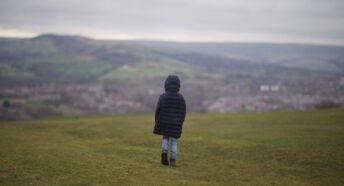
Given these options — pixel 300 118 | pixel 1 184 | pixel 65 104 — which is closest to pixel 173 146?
pixel 1 184

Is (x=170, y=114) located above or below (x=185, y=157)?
above

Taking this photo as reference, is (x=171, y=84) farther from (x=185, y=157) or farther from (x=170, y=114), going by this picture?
(x=185, y=157)

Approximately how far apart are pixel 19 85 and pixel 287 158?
14469cm

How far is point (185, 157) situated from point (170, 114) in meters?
2.80

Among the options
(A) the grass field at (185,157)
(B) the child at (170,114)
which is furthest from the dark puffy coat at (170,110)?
(A) the grass field at (185,157)

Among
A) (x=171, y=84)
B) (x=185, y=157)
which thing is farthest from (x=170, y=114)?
(x=185, y=157)

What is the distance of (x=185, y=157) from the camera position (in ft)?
57.4

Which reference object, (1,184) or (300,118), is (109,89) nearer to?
(300,118)

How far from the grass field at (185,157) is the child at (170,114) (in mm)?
849

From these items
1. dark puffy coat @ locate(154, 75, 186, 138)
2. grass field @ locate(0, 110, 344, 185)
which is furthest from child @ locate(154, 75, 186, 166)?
grass field @ locate(0, 110, 344, 185)

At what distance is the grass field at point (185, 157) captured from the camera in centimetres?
1288

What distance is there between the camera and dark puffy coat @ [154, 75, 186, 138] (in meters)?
15.4

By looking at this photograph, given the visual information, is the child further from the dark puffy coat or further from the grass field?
the grass field

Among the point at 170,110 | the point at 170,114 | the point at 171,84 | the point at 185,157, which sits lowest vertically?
the point at 185,157
